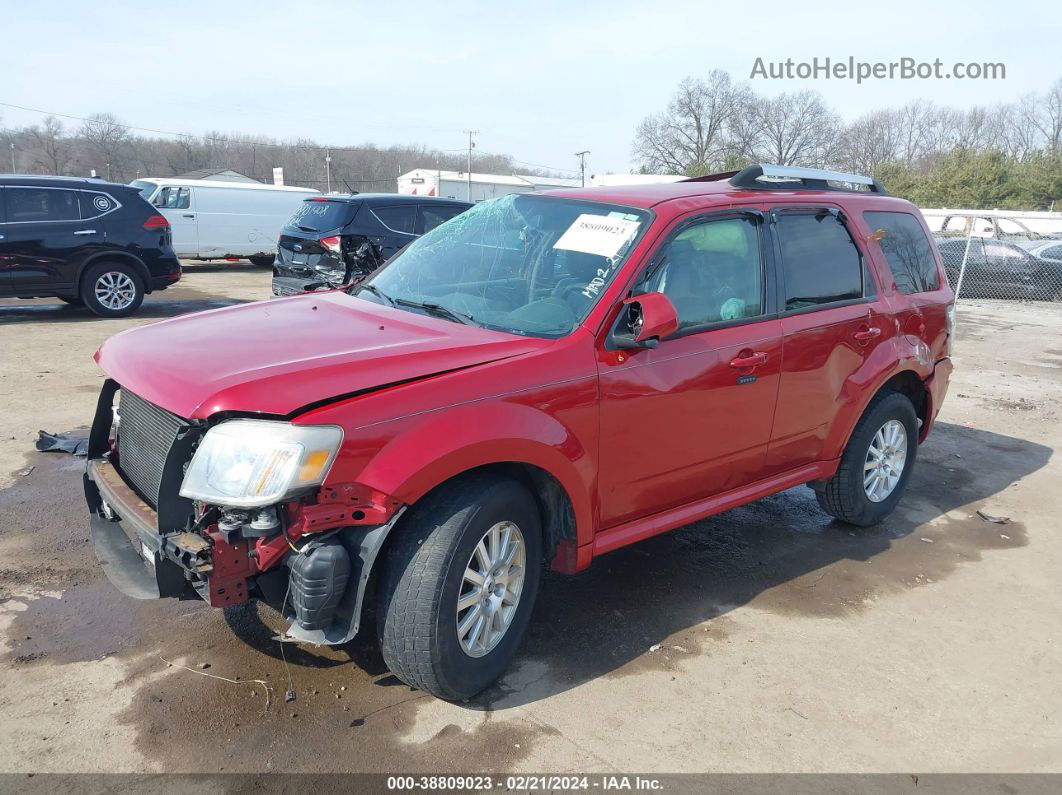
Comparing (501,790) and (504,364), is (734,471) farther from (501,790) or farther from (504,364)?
(501,790)

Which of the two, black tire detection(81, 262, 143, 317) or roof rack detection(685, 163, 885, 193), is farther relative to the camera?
black tire detection(81, 262, 143, 317)

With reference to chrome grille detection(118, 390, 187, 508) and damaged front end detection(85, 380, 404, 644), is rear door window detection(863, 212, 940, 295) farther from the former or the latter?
chrome grille detection(118, 390, 187, 508)

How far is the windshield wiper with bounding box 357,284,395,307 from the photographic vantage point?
402cm

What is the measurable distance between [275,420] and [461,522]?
2.38 ft

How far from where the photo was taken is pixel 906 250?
523 centimetres

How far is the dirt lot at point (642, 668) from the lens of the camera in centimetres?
297

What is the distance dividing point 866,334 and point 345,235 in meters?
7.93

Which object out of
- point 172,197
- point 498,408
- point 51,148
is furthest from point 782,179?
point 51,148

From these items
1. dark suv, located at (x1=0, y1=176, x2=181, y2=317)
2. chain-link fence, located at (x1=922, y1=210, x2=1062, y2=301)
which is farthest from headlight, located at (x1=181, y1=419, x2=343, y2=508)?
chain-link fence, located at (x1=922, y1=210, x2=1062, y2=301)

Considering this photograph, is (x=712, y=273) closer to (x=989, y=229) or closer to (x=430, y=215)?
(x=430, y=215)

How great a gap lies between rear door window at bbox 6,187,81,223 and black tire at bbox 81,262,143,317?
735 mm

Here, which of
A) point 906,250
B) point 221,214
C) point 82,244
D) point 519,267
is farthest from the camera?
point 221,214

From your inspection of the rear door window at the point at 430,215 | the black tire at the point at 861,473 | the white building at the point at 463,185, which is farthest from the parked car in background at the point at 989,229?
the white building at the point at 463,185

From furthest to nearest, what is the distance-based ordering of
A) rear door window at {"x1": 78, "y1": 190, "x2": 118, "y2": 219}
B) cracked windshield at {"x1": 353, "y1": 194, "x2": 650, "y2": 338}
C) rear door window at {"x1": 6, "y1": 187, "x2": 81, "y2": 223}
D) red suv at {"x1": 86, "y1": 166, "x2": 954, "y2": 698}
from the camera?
rear door window at {"x1": 78, "y1": 190, "x2": 118, "y2": 219}, rear door window at {"x1": 6, "y1": 187, "x2": 81, "y2": 223}, cracked windshield at {"x1": 353, "y1": 194, "x2": 650, "y2": 338}, red suv at {"x1": 86, "y1": 166, "x2": 954, "y2": 698}
